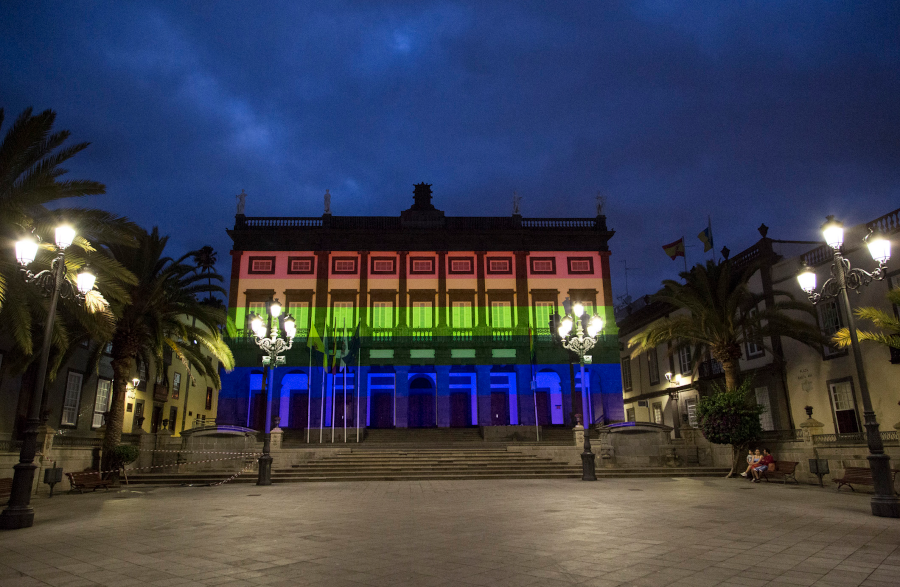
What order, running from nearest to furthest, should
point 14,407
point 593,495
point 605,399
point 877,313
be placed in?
point 593,495
point 877,313
point 14,407
point 605,399

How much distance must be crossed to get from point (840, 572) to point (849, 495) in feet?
34.1

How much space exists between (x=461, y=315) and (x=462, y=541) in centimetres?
3023

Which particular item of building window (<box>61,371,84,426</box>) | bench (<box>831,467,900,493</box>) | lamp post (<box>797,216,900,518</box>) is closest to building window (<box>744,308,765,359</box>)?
bench (<box>831,467,900,493</box>)

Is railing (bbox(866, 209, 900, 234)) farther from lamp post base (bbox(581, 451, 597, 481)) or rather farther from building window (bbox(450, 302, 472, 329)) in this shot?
building window (bbox(450, 302, 472, 329))

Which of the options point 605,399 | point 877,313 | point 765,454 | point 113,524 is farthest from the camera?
point 605,399

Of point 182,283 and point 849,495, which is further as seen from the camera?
point 182,283

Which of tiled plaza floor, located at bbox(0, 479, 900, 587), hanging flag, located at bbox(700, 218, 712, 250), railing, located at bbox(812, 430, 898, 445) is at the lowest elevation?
tiled plaza floor, located at bbox(0, 479, 900, 587)

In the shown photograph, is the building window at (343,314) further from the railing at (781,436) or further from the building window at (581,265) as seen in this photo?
the railing at (781,436)

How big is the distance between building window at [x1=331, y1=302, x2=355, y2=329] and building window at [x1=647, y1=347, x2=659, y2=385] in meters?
20.3

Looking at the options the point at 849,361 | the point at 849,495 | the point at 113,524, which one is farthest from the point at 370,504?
the point at 849,361

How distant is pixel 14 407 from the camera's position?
69.0ft

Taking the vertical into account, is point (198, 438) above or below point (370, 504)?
above

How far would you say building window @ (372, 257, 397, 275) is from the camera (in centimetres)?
3862

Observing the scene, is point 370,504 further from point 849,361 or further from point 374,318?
point 374,318
